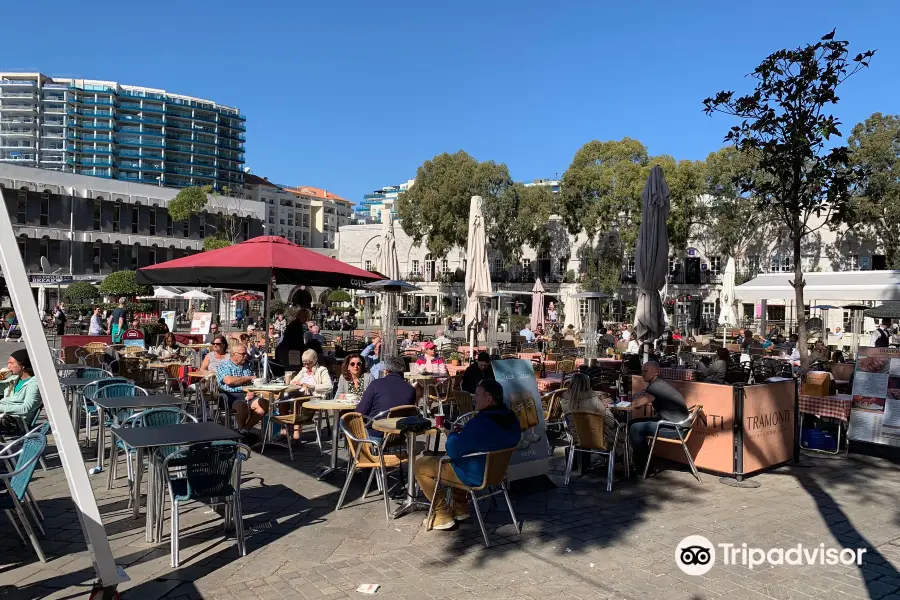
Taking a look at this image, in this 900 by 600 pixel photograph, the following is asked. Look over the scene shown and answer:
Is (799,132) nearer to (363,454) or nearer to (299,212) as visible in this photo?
(363,454)

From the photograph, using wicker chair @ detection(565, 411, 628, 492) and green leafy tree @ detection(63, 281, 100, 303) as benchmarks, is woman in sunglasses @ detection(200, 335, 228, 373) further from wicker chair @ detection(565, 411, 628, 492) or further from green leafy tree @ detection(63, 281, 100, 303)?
green leafy tree @ detection(63, 281, 100, 303)

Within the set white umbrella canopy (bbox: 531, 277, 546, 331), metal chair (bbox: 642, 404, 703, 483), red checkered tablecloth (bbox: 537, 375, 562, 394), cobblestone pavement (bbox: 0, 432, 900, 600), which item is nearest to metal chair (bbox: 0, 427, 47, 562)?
cobblestone pavement (bbox: 0, 432, 900, 600)

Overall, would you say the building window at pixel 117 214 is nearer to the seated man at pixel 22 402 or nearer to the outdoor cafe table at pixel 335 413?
the seated man at pixel 22 402

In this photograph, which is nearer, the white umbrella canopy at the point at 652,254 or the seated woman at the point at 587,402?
the seated woman at the point at 587,402

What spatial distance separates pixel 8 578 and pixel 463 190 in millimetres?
39317

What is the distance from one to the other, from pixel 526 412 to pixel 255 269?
3.30m

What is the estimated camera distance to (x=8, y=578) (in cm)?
441

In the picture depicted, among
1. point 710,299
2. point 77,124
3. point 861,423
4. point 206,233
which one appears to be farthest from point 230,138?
point 861,423

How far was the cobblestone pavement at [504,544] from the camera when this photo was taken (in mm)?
4359

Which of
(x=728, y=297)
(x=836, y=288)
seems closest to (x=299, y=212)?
(x=728, y=297)

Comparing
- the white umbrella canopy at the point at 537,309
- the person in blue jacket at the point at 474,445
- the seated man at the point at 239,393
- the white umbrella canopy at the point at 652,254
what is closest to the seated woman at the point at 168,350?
the seated man at the point at 239,393

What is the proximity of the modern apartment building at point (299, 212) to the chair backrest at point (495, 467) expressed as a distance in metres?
83.0

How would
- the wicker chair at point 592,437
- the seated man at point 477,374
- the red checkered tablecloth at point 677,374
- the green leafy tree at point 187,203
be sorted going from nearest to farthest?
the wicker chair at point 592,437
the seated man at point 477,374
the red checkered tablecloth at point 677,374
the green leafy tree at point 187,203

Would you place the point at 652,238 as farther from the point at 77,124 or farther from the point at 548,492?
the point at 77,124
